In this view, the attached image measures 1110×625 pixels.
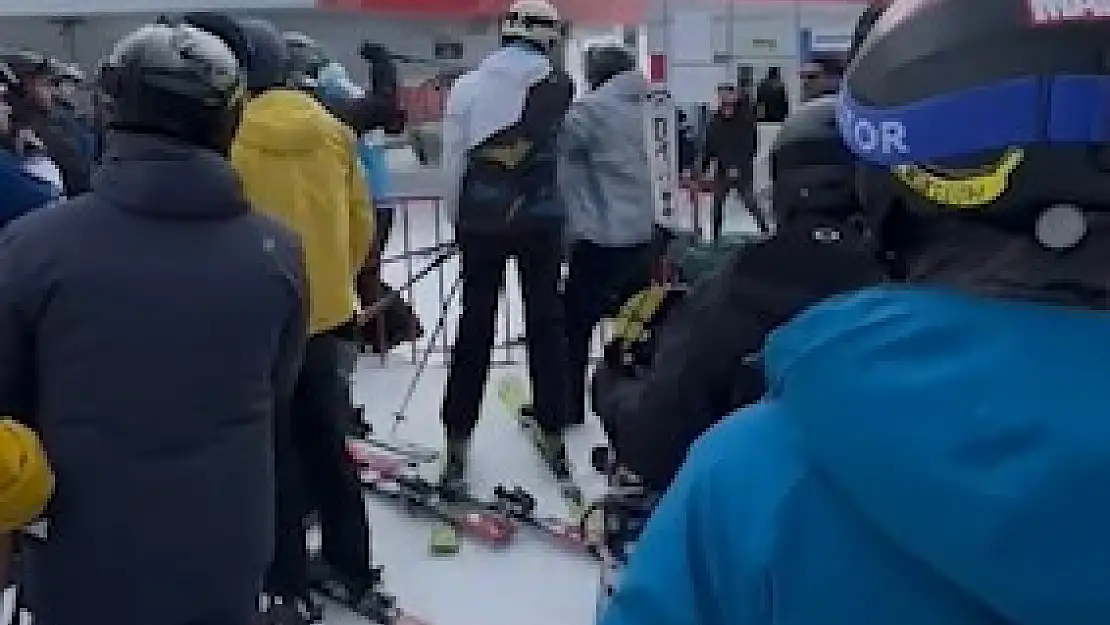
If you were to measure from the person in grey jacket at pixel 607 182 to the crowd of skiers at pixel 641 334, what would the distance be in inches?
0.6

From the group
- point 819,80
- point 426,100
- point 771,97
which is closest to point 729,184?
point 771,97

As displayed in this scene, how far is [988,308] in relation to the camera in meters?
0.89

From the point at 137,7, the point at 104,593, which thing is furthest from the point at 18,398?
the point at 137,7

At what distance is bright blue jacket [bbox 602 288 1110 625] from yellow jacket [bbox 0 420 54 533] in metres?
1.57

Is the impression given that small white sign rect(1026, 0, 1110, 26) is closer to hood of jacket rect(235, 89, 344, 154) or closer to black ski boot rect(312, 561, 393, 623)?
hood of jacket rect(235, 89, 344, 154)

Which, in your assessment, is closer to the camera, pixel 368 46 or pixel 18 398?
pixel 18 398

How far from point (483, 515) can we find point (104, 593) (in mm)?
2877

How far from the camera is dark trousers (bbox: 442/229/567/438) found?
5.41 m

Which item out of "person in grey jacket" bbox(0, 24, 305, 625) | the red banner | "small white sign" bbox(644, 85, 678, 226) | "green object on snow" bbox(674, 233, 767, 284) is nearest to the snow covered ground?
"small white sign" bbox(644, 85, 678, 226)

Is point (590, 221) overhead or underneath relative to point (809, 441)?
underneath

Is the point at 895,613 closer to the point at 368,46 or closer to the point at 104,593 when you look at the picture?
the point at 104,593

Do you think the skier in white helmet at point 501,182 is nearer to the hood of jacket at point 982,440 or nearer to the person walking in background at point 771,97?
the hood of jacket at point 982,440

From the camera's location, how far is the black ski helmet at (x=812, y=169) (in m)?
2.39

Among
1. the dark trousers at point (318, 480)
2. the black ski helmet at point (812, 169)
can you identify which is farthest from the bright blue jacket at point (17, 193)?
the black ski helmet at point (812, 169)
